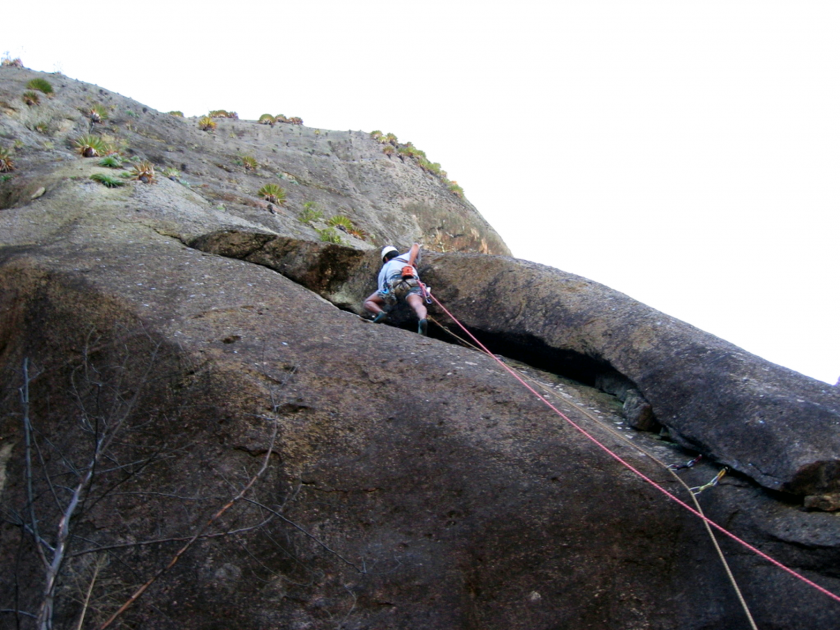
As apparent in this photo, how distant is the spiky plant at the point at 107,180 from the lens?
34.9 feet

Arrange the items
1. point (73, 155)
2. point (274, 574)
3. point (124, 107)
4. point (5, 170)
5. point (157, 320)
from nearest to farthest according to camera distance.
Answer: point (274, 574), point (157, 320), point (5, 170), point (73, 155), point (124, 107)

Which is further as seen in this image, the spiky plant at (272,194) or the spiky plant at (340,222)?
the spiky plant at (340,222)

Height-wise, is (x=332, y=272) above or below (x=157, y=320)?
above

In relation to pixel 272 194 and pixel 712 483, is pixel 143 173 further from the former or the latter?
pixel 712 483

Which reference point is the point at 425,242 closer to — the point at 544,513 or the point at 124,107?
the point at 124,107

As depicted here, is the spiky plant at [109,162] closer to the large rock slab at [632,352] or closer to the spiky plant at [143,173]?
the spiky plant at [143,173]

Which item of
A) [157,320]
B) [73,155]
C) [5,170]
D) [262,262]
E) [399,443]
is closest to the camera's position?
[399,443]

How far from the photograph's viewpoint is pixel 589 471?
5.80 meters

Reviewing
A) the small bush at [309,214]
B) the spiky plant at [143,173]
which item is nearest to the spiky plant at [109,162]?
the spiky plant at [143,173]

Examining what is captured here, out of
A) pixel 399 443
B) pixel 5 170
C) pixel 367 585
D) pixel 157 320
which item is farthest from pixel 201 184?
pixel 367 585

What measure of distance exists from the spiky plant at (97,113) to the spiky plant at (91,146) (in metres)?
1.85

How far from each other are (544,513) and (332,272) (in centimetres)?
559

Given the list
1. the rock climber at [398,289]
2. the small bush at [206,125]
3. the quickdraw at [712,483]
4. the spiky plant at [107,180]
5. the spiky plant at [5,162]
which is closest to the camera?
the quickdraw at [712,483]

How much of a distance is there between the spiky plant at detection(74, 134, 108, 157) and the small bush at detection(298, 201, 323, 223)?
13.0 ft
